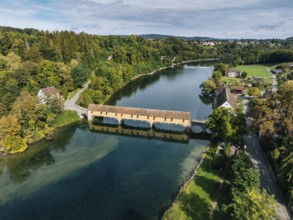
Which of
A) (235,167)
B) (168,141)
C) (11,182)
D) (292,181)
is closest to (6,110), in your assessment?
(11,182)

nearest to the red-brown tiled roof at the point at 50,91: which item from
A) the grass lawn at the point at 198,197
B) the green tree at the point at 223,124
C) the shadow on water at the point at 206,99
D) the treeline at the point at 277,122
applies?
the green tree at the point at 223,124

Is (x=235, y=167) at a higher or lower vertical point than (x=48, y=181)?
higher

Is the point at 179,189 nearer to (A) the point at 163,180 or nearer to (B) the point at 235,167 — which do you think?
(A) the point at 163,180

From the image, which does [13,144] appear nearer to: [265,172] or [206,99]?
[265,172]

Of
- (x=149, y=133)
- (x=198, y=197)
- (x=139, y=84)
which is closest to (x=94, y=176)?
(x=198, y=197)

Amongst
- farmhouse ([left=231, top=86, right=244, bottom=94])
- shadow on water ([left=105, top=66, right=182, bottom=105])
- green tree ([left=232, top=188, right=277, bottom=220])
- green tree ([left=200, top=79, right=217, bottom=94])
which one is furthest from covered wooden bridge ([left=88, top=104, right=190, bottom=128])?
farmhouse ([left=231, top=86, right=244, bottom=94])

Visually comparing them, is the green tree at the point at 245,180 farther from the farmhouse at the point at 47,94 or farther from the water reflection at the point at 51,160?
the farmhouse at the point at 47,94

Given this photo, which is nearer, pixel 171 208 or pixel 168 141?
pixel 171 208

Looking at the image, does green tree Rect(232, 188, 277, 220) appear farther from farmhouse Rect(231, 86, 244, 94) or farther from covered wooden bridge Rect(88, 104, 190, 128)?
farmhouse Rect(231, 86, 244, 94)
